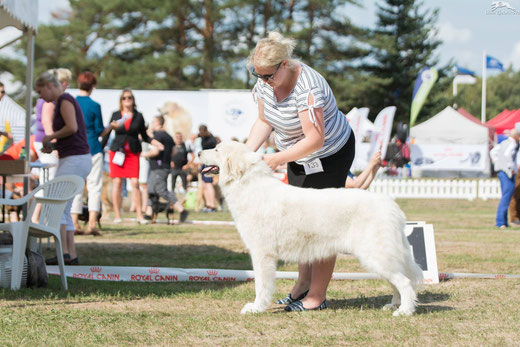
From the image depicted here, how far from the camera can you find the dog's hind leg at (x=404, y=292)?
418 cm

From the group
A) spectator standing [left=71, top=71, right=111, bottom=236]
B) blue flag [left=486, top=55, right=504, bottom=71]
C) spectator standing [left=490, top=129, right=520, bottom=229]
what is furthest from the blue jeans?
blue flag [left=486, top=55, right=504, bottom=71]

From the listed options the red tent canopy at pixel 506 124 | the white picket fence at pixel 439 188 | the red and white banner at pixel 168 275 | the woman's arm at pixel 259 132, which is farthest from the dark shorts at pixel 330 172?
the red tent canopy at pixel 506 124

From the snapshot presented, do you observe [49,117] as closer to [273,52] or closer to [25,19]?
[25,19]

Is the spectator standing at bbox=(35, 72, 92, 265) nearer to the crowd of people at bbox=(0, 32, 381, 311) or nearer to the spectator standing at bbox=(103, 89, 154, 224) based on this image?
the crowd of people at bbox=(0, 32, 381, 311)

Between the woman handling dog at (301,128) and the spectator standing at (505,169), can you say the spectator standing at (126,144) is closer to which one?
the woman handling dog at (301,128)

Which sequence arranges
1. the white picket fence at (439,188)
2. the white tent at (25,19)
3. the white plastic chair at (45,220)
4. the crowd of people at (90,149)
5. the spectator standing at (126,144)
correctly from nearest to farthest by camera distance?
the white plastic chair at (45,220) < the white tent at (25,19) < the crowd of people at (90,149) < the spectator standing at (126,144) < the white picket fence at (439,188)

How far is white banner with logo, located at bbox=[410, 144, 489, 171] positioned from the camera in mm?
28281

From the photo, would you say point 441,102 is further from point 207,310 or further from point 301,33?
point 207,310

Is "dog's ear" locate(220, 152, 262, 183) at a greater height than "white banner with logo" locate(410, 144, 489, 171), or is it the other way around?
"dog's ear" locate(220, 152, 262, 183)

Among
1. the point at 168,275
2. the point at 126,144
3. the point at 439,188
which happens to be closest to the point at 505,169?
A: the point at 126,144

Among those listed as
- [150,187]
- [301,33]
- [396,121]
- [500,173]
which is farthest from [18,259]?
[396,121]

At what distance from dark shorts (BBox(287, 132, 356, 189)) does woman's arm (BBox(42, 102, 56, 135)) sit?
9.87 feet

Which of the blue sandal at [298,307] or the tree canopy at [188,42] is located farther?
the tree canopy at [188,42]

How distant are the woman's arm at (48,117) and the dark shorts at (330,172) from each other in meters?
3.01
